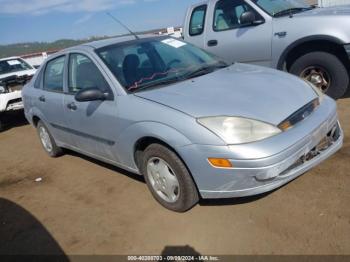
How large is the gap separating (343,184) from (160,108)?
6.09ft

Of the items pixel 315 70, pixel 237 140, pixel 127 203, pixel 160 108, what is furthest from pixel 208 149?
pixel 315 70

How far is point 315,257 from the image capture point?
2.92 m

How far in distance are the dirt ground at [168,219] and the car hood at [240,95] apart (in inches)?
32.4

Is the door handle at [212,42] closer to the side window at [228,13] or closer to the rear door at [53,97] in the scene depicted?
the side window at [228,13]

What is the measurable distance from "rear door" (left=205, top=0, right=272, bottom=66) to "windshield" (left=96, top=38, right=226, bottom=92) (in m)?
1.93

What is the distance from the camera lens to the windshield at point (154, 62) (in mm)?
4172

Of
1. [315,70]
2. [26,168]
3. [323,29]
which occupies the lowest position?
[26,168]

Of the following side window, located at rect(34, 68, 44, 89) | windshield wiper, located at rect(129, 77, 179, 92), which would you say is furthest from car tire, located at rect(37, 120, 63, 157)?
windshield wiper, located at rect(129, 77, 179, 92)

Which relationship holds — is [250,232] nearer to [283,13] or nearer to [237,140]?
[237,140]

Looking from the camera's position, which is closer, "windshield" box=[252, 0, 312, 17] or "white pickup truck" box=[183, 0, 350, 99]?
"white pickup truck" box=[183, 0, 350, 99]

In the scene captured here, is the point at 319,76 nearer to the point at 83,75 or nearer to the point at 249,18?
the point at 249,18

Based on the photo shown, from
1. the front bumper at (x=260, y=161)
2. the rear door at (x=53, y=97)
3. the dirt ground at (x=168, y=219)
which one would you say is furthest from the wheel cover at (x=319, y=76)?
the rear door at (x=53, y=97)

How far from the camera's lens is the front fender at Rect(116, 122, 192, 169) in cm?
342

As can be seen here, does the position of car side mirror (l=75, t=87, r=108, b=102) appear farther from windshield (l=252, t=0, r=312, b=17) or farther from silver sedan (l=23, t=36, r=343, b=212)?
windshield (l=252, t=0, r=312, b=17)
